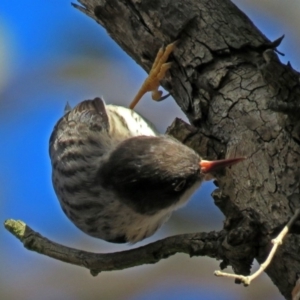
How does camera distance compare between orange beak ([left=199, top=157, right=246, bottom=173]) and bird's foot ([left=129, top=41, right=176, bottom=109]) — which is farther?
bird's foot ([left=129, top=41, right=176, bottom=109])

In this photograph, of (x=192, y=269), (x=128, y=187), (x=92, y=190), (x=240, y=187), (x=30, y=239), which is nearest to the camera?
(x=240, y=187)

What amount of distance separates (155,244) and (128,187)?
0.66 m

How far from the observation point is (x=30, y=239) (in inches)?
145

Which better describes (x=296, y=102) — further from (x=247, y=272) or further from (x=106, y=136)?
(x=106, y=136)

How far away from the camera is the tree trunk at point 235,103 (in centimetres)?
317

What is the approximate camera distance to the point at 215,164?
11.8 feet

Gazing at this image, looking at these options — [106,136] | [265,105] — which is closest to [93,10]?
[106,136]

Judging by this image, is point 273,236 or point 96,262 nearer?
point 273,236

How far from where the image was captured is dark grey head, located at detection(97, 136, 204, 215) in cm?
393

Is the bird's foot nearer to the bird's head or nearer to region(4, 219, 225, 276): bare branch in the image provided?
the bird's head

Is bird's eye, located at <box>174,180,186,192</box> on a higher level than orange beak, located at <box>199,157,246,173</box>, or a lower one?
lower

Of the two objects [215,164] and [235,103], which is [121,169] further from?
[235,103]

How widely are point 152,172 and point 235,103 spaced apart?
2.10 feet

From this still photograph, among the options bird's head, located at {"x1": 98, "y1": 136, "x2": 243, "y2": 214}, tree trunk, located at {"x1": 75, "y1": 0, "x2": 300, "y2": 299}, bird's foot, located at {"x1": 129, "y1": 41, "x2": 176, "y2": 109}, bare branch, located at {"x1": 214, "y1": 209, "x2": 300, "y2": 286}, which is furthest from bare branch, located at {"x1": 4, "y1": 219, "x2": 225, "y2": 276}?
bird's foot, located at {"x1": 129, "y1": 41, "x2": 176, "y2": 109}
